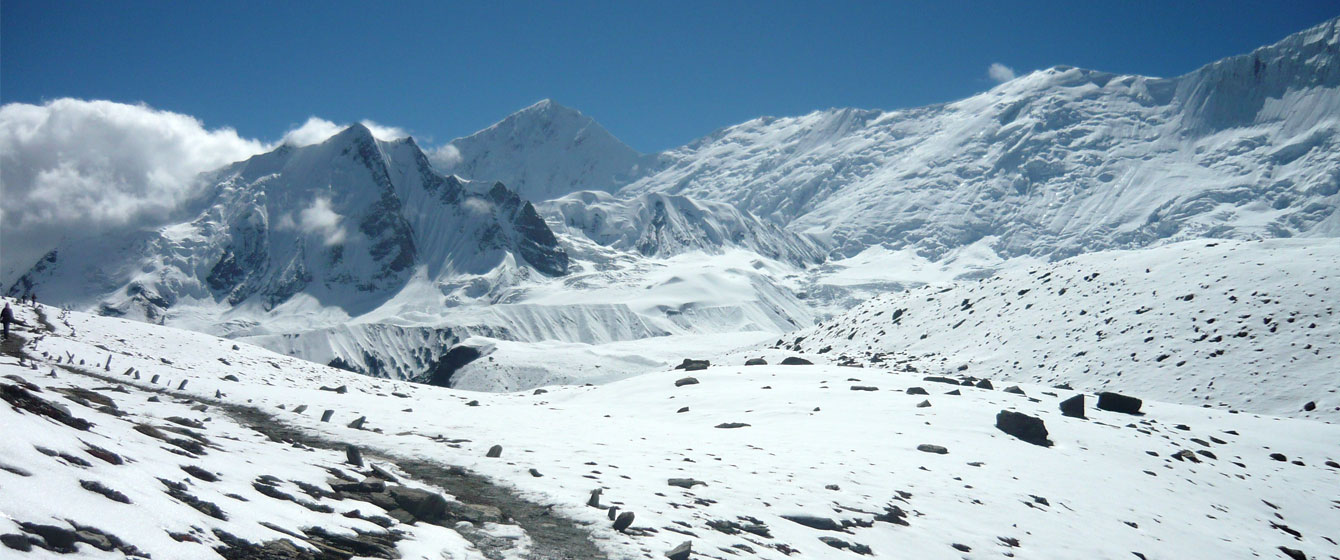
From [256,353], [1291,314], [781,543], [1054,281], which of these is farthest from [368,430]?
[1054,281]

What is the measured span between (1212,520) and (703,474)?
12.3 meters

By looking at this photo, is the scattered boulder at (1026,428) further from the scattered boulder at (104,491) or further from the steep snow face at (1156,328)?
the scattered boulder at (104,491)

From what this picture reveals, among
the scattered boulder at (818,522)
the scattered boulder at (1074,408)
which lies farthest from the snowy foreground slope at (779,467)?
the scattered boulder at (1074,408)

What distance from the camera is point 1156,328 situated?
41219mm

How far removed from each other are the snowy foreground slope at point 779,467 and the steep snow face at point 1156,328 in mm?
7091

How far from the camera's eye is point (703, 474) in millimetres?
16516

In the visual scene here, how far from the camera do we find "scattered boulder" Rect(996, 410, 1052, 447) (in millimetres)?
23531

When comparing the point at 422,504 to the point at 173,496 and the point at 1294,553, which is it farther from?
the point at 1294,553

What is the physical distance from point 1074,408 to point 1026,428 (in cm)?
558

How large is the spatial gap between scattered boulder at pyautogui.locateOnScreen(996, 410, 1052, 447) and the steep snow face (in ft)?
53.1

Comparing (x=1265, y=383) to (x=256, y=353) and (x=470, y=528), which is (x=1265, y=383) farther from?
(x=256, y=353)

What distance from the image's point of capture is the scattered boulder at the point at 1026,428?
926 inches

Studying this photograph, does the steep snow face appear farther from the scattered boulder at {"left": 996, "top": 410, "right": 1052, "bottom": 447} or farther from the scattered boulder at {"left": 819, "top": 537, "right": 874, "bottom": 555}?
the scattered boulder at {"left": 819, "top": 537, "right": 874, "bottom": 555}

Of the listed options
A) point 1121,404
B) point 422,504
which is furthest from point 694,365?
point 422,504
